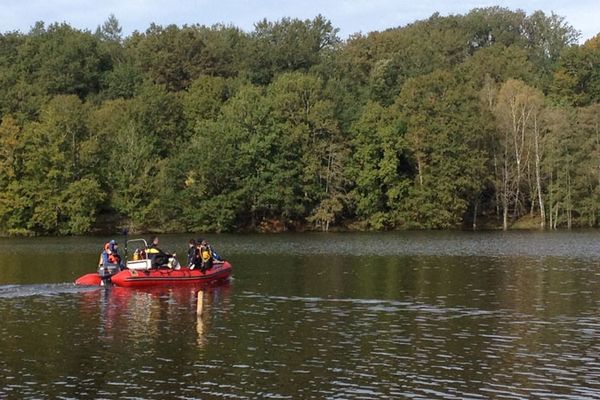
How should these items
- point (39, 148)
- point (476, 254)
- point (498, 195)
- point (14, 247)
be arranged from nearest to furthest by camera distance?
1. point (476, 254)
2. point (14, 247)
3. point (39, 148)
4. point (498, 195)

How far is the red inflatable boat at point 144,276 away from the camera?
4031 cm

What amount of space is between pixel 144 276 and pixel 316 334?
14896mm

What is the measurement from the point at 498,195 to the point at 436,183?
7.84 m

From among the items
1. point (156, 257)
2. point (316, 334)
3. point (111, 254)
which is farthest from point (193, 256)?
point (316, 334)

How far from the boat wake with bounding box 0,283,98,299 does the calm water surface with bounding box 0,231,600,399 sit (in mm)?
112

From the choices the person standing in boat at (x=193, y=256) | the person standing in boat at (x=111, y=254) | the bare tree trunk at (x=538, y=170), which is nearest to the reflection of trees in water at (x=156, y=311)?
the person standing in boat at (x=193, y=256)

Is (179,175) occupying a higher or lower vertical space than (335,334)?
higher

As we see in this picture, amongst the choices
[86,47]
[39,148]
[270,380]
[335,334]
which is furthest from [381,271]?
[86,47]

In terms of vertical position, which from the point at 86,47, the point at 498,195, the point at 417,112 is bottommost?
the point at 498,195

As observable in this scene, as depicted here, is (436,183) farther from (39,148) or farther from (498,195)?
(39,148)

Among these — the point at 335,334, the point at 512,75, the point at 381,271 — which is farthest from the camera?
the point at 512,75

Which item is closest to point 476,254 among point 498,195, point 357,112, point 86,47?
point 498,195

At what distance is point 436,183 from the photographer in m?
94.4

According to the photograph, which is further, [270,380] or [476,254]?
[476,254]
